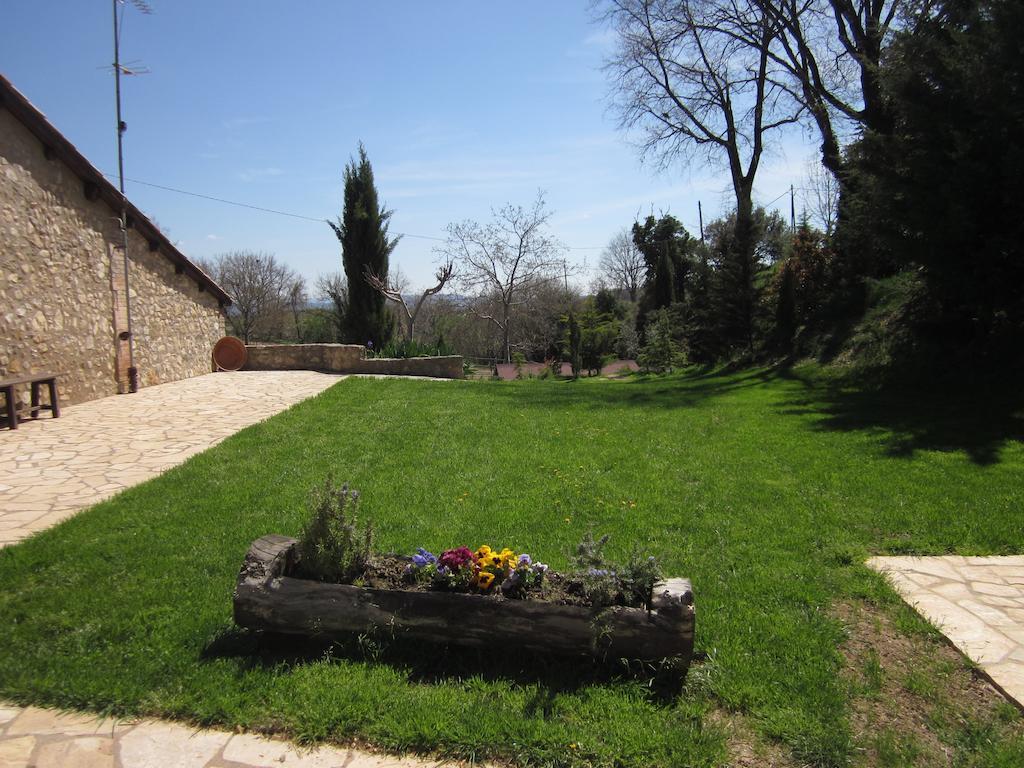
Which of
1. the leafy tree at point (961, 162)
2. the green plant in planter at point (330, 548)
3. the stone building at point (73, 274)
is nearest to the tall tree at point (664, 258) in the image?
the leafy tree at point (961, 162)

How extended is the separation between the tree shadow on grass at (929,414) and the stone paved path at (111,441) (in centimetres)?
780

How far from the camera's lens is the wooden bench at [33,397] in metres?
8.25

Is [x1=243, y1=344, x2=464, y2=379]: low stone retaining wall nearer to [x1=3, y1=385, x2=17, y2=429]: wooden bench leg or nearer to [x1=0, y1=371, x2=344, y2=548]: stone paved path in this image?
[x1=0, y1=371, x2=344, y2=548]: stone paved path

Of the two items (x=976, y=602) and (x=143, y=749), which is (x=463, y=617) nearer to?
(x=143, y=749)

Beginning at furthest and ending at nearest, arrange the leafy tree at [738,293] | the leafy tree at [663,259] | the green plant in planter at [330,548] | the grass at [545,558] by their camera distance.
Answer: the leafy tree at [663,259], the leafy tree at [738,293], the green plant in planter at [330,548], the grass at [545,558]

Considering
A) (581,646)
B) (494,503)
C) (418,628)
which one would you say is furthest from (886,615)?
(494,503)

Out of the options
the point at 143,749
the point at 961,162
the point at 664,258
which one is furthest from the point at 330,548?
the point at 664,258

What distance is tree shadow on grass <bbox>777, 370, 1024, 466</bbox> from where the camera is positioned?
6.71 m

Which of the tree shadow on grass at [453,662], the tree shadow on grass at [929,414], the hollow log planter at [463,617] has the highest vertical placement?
the tree shadow on grass at [929,414]

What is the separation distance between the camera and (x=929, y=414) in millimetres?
8086

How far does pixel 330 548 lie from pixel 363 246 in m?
19.7

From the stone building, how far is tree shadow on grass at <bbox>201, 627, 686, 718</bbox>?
27.0 feet

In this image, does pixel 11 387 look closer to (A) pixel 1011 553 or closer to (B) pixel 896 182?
(A) pixel 1011 553

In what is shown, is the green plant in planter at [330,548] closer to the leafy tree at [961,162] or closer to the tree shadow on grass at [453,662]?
the tree shadow on grass at [453,662]
